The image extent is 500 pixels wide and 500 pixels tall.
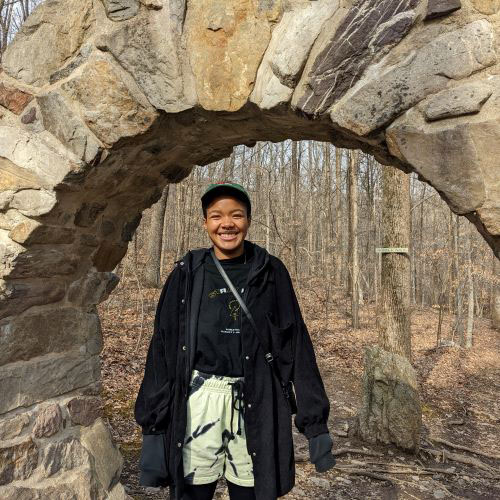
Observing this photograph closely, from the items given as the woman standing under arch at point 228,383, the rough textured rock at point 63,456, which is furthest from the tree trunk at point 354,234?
the woman standing under arch at point 228,383

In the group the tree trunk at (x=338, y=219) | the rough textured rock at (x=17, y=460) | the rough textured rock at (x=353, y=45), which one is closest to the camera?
the rough textured rock at (x=353, y=45)

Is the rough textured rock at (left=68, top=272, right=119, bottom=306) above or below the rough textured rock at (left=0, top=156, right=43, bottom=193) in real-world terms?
below

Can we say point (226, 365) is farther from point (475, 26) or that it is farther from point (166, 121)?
point (475, 26)

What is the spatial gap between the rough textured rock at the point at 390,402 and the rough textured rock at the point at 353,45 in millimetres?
3702

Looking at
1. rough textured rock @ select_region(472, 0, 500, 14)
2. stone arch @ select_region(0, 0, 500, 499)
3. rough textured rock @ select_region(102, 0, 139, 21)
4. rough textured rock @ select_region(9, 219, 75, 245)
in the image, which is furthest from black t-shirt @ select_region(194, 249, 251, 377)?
rough textured rock @ select_region(472, 0, 500, 14)

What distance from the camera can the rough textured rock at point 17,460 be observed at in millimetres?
2197

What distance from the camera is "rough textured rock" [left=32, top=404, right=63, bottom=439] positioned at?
2.37 meters

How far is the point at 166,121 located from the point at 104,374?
451 centimetres

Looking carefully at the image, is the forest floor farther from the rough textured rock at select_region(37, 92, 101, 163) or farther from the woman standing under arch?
the rough textured rock at select_region(37, 92, 101, 163)

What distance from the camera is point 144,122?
203 centimetres

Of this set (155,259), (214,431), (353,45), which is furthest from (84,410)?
(155,259)

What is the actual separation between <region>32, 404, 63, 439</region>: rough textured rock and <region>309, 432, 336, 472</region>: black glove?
1496mm

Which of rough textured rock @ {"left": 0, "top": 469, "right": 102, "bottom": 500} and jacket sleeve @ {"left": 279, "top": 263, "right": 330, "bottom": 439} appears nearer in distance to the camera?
jacket sleeve @ {"left": 279, "top": 263, "right": 330, "bottom": 439}

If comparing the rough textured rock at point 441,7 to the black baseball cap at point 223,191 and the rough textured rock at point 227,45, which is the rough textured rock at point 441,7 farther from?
the black baseball cap at point 223,191
